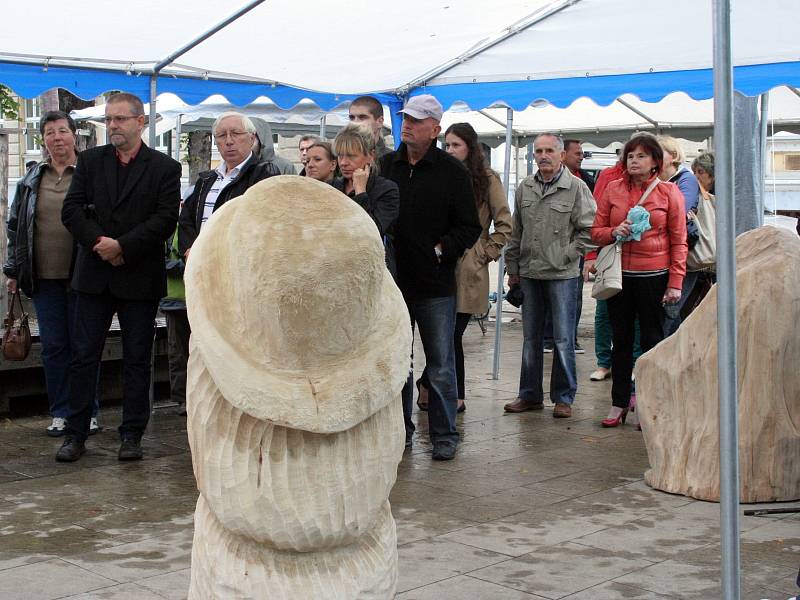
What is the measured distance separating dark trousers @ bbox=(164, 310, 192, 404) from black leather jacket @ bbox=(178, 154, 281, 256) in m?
1.05

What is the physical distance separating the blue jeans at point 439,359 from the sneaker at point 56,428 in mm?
2262

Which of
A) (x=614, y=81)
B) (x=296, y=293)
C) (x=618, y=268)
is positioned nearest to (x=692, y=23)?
(x=614, y=81)

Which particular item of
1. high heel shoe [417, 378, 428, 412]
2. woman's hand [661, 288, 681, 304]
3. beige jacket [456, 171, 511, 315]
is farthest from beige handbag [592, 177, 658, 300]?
high heel shoe [417, 378, 428, 412]

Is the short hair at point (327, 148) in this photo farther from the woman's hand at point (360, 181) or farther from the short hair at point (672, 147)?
the short hair at point (672, 147)

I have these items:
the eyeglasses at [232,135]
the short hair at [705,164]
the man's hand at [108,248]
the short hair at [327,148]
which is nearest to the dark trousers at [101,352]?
the man's hand at [108,248]

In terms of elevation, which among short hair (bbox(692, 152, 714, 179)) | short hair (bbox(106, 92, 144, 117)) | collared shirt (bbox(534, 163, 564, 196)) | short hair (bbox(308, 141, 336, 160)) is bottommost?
collared shirt (bbox(534, 163, 564, 196))

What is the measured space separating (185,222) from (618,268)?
2695mm

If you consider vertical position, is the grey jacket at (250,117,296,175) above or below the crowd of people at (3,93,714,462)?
above

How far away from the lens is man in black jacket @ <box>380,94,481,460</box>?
18.6 ft

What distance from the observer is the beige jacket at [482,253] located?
6.76 m

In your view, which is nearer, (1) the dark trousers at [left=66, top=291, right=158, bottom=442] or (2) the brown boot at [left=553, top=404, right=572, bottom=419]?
(1) the dark trousers at [left=66, top=291, right=158, bottom=442]

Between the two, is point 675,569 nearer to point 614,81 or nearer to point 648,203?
point 648,203

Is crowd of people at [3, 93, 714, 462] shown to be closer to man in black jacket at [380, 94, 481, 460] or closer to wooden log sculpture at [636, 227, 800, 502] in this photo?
man in black jacket at [380, 94, 481, 460]

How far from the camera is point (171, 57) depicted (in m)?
6.90
